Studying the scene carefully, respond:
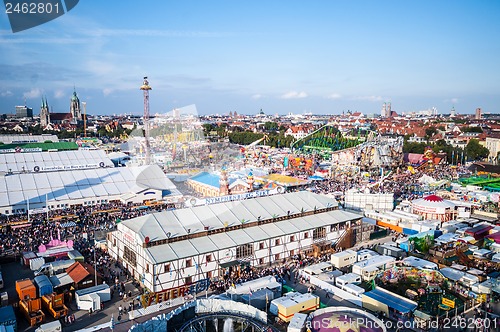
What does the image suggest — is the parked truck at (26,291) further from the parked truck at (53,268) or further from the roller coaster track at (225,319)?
the roller coaster track at (225,319)

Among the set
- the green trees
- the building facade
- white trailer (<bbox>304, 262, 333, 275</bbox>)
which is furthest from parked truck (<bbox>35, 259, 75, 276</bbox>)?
the green trees

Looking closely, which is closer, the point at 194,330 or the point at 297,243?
the point at 194,330

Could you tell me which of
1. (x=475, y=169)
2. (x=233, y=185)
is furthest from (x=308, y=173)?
(x=475, y=169)

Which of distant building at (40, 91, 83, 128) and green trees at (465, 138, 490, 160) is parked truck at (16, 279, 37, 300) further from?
distant building at (40, 91, 83, 128)

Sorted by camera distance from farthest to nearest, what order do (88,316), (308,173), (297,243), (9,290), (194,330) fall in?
1. (308,173)
2. (297,243)
3. (9,290)
4. (88,316)
5. (194,330)

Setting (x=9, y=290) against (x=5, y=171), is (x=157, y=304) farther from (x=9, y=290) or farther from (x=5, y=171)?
(x=5, y=171)

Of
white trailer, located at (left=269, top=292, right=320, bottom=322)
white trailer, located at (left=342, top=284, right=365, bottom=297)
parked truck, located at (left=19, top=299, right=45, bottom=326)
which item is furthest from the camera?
white trailer, located at (left=342, top=284, right=365, bottom=297)

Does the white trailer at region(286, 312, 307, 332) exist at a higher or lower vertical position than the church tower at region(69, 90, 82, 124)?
lower

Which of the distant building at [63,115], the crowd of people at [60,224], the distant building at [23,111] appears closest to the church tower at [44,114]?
the distant building at [63,115]
